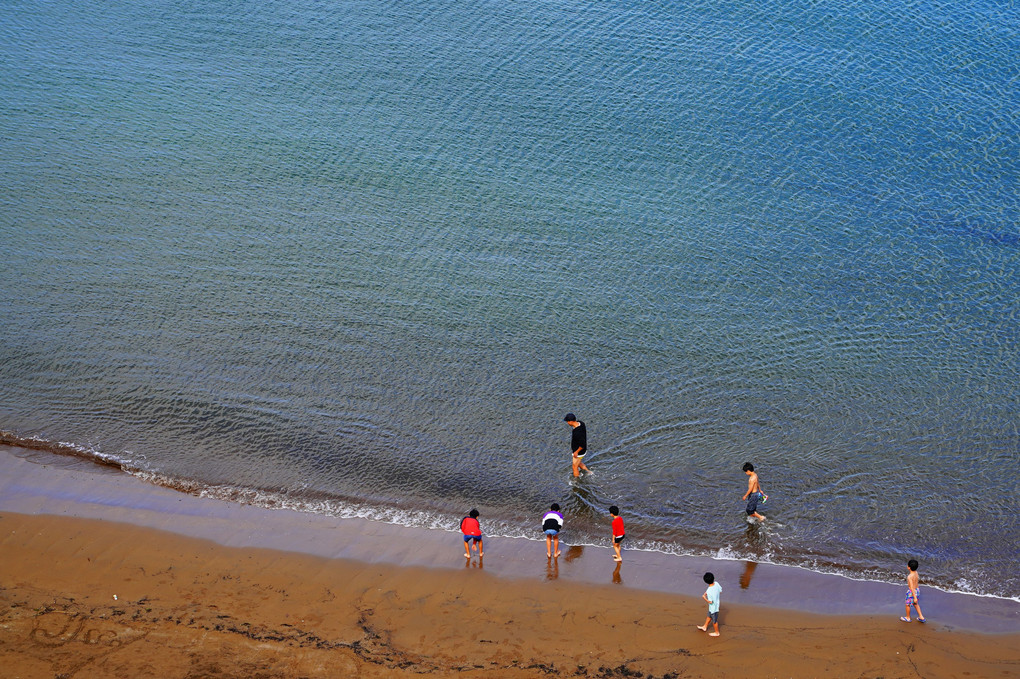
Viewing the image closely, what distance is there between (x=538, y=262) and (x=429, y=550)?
37.8 feet

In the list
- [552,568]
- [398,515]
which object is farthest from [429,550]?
[552,568]

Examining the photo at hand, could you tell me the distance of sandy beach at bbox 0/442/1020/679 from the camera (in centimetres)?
1480

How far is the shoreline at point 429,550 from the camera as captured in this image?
16250 millimetres

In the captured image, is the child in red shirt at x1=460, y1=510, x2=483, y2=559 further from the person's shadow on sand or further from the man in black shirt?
the man in black shirt

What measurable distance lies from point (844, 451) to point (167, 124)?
26.5 meters

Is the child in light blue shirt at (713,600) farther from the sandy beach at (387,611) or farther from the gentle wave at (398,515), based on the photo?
the gentle wave at (398,515)

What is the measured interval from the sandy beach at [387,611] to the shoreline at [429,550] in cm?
4

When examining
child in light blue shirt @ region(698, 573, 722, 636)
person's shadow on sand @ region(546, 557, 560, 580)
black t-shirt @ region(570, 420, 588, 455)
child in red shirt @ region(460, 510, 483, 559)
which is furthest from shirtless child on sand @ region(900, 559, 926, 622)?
child in red shirt @ region(460, 510, 483, 559)

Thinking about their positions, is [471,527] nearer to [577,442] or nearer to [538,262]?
[577,442]

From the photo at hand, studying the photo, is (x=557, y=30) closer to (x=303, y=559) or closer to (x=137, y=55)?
(x=137, y=55)

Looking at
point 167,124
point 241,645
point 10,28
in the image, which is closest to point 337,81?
point 167,124

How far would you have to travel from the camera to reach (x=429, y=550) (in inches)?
687

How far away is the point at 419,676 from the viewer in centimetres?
1455

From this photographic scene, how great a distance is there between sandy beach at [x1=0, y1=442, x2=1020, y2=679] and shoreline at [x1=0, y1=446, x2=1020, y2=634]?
0.14ft
